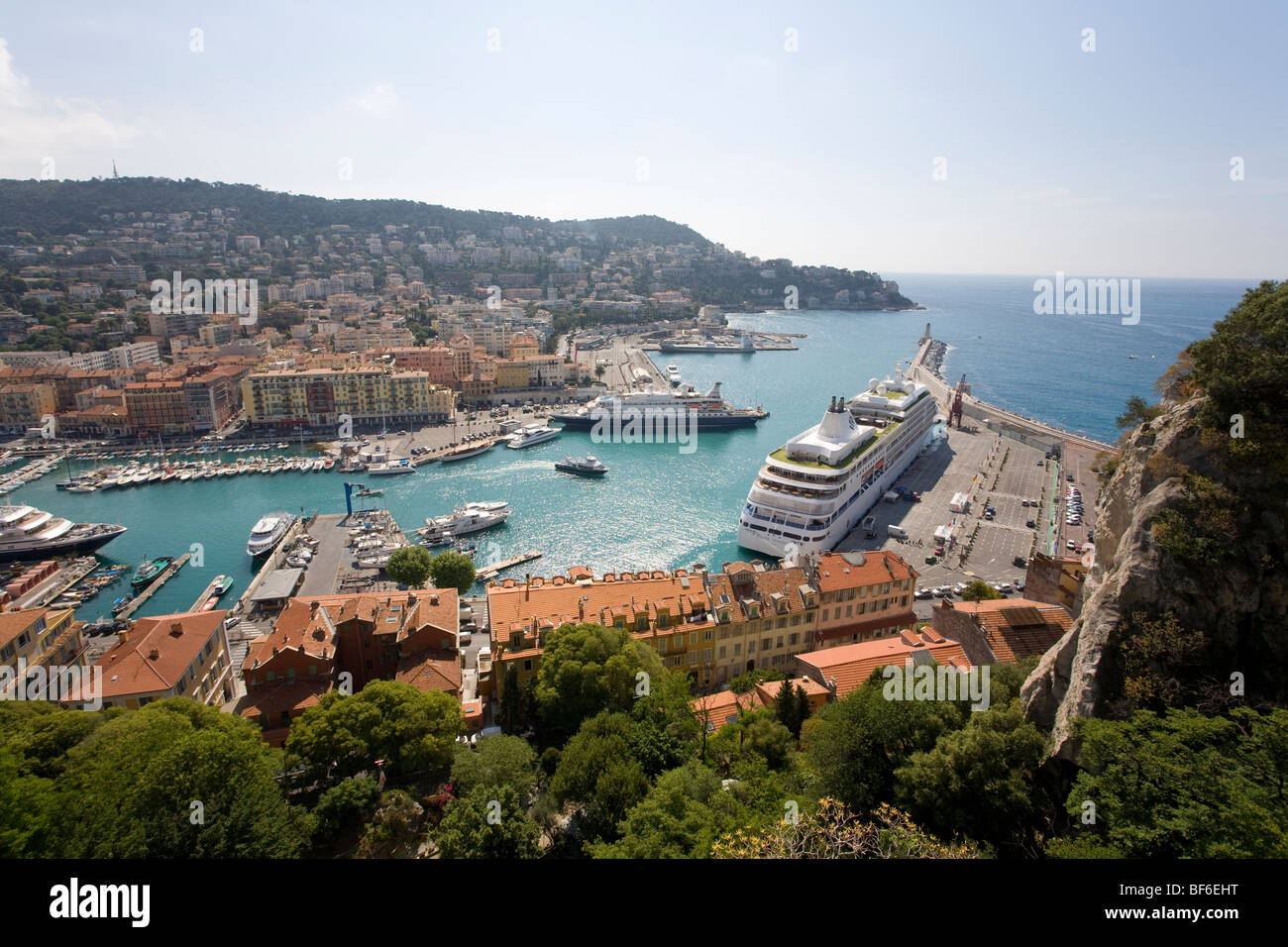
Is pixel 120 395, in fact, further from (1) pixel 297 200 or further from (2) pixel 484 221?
(2) pixel 484 221

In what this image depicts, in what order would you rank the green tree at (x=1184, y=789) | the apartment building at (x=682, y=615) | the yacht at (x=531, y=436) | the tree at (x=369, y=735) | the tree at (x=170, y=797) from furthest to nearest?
the yacht at (x=531, y=436) → the apartment building at (x=682, y=615) → the tree at (x=369, y=735) → the tree at (x=170, y=797) → the green tree at (x=1184, y=789)

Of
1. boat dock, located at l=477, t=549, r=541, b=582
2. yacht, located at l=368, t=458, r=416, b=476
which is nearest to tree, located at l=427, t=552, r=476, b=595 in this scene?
boat dock, located at l=477, t=549, r=541, b=582

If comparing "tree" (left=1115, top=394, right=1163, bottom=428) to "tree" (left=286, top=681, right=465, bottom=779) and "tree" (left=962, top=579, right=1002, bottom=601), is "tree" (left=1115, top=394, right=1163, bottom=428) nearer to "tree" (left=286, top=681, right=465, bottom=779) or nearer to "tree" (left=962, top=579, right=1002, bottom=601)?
"tree" (left=962, top=579, right=1002, bottom=601)

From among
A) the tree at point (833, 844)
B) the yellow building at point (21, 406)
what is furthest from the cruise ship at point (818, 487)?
the yellow building at point (21, 406)

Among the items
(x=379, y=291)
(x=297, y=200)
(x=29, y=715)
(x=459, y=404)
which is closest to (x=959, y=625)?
(x=29, y=715)

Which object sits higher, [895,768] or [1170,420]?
Result: [1170,420]

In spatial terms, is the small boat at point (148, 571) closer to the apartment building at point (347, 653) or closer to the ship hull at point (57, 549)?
the ship hull at point (57, 549)
